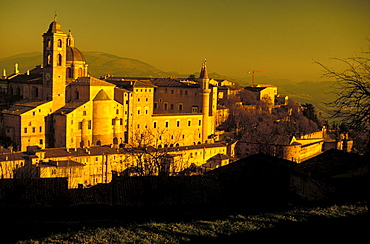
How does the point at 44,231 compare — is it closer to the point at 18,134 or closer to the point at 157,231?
the point at 157,231

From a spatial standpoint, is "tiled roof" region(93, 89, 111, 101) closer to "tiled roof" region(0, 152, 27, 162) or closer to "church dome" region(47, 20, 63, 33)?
"church dome" region(47, 20, 63, 33)

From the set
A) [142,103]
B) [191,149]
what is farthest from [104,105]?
[191,149]

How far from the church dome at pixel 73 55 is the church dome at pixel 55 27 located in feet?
21.0

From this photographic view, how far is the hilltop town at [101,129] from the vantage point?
→ 26188mm

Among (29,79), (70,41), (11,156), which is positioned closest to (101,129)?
(29,79)

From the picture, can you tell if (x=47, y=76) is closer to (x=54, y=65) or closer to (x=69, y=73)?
(x=54, y=65)

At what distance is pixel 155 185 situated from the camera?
464 inches

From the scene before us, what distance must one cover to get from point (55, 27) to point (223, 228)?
29.9 meters

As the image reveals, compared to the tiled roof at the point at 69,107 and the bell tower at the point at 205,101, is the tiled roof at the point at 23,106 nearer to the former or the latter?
the tiled roof at the point at 69,107

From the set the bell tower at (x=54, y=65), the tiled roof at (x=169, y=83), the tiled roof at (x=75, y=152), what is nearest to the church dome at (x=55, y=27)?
the bell tower at (x=54, y=65)

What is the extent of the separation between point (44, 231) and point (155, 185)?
469cm

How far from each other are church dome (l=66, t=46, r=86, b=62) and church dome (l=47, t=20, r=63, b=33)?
21.0 ft

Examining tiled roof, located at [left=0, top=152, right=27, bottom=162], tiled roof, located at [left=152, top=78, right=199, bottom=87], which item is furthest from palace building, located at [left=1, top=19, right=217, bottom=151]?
tiled roof, located at [left=0, top=152, right=27, bottom=162]

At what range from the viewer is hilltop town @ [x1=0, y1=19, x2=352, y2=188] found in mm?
26188
